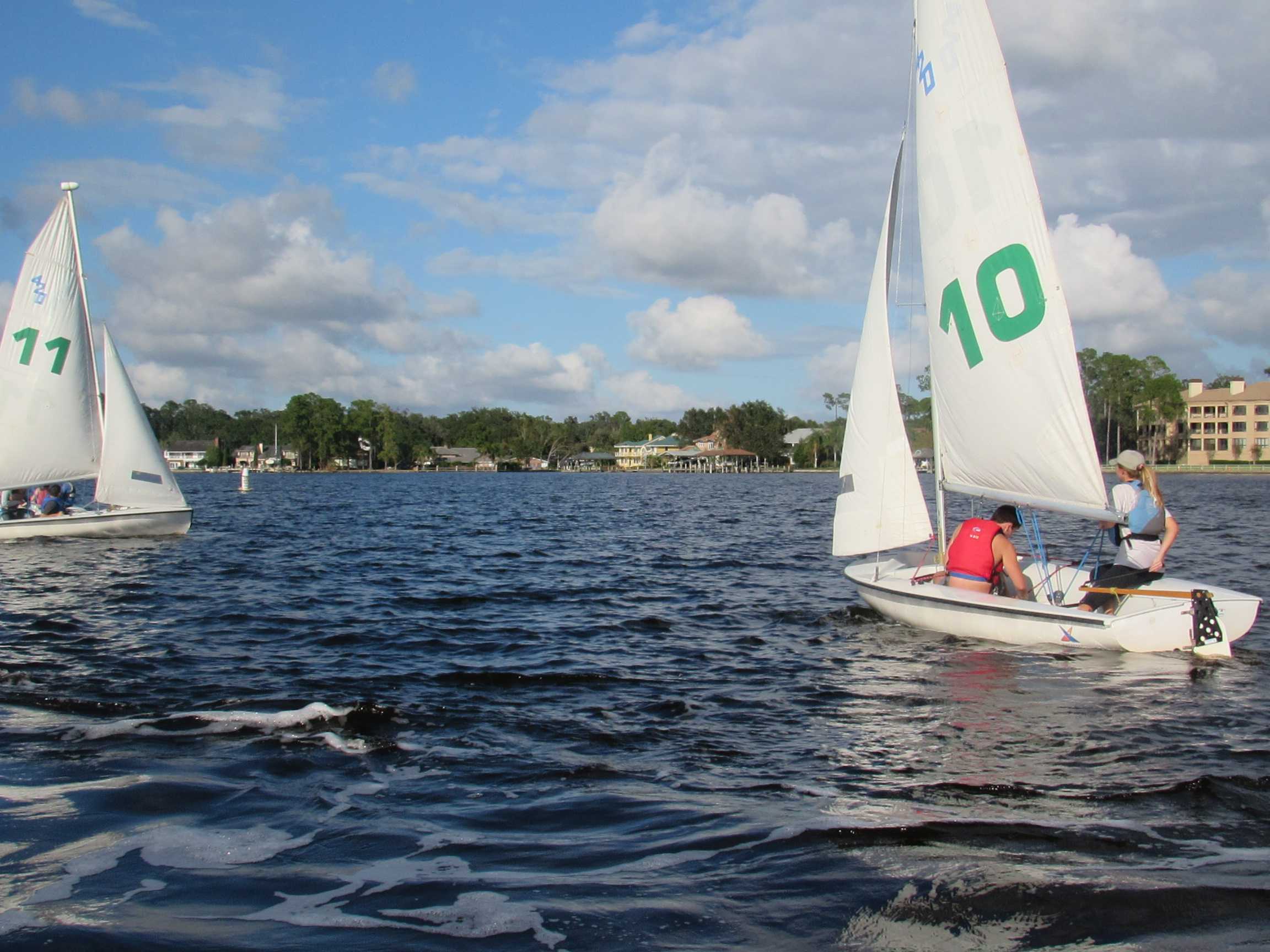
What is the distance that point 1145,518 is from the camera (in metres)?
10.8

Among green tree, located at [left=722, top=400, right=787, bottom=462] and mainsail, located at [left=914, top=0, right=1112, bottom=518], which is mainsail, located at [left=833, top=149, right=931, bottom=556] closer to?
mainsail, located at [left=914, top=0, right=1112, bottom=518]

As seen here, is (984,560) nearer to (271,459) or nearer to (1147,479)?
(1147,479)

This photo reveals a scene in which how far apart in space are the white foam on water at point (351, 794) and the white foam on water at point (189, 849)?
47 centimetres

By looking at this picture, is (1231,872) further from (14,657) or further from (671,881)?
(14,657)

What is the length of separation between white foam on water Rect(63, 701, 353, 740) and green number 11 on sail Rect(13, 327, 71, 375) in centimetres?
1953

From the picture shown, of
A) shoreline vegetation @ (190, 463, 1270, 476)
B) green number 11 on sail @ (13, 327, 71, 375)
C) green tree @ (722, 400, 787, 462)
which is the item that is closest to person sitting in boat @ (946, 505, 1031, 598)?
green number 11 on sail @ (13, 327, 71, 375)

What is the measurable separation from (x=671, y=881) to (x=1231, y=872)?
112 inches

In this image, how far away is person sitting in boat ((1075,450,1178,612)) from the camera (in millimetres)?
10828

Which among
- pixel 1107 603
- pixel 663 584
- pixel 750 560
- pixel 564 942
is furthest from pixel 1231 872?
pixel 750 560

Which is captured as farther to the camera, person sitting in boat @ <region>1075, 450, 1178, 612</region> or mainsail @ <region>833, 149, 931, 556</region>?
mainsail @ <region>833, 149, 931, 556</region>

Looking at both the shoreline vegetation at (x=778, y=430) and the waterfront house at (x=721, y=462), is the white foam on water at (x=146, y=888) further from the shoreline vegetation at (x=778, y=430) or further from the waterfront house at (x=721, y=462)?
the waterfront house at (x=721, y=462)

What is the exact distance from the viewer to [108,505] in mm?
24828

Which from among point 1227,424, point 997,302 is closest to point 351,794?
point 997,302

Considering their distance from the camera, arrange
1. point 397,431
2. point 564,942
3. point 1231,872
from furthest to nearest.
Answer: point 397,431 → point 1231,872 → point 564,942
